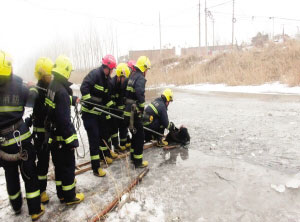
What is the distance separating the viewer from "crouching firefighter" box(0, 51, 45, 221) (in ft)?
7.83

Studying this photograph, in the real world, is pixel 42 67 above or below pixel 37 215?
above

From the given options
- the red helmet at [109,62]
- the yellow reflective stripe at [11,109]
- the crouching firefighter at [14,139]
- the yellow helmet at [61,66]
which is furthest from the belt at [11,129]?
the red helmet at [109,62]

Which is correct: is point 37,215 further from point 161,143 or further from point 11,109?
point 161,143

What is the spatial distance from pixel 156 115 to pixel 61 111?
273 centimetres

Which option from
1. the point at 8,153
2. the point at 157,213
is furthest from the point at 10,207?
the point at 157,213

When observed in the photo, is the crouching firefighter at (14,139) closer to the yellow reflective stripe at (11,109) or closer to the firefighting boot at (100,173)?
the yellow reflective stripe at (11,109)

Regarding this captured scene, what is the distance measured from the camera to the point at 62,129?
2.74 m

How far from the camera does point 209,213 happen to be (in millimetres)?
2730

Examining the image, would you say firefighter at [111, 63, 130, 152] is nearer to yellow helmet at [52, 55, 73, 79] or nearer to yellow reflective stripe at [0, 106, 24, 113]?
yellow helmet at [52, 55, 73, 79]

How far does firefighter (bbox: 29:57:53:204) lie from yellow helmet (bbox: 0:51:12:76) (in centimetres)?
69

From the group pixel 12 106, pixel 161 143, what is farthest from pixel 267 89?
pixel 12 106

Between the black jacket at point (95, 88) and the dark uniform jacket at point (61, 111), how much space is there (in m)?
0.89

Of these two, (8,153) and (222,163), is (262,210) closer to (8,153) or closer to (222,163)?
(222,163)

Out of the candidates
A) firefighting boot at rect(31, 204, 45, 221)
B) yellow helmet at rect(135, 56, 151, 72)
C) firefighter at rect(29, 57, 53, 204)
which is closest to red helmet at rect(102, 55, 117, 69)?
yellow helmet at rect(135, 56, 151, 72)
